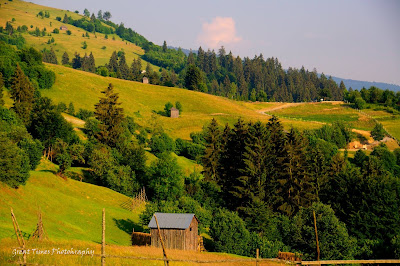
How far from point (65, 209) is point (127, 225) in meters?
8.35

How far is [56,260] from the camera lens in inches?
894

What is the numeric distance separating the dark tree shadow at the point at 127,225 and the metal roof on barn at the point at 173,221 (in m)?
6.26

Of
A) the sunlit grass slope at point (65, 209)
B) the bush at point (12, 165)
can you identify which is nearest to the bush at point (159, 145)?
the sunlit grass slope at point (65, 209)

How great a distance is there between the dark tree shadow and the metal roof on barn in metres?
6.26

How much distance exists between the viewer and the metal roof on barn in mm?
49125

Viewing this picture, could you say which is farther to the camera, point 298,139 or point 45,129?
point 45,129

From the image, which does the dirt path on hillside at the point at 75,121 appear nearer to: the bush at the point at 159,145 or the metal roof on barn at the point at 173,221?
the bush at the point at 159,145

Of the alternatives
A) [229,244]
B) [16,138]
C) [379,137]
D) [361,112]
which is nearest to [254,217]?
[229,244]

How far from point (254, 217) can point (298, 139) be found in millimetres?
19507

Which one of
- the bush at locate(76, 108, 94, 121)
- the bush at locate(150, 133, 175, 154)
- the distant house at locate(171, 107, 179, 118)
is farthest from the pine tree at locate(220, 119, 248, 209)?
the distant house at locate(171, 107, 179, 118)

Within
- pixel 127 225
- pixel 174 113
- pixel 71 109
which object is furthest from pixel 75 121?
pixel 127 225

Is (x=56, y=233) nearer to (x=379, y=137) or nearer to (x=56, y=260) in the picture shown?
(x=56, y=260)

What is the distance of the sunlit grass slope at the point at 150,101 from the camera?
134625 millimetres

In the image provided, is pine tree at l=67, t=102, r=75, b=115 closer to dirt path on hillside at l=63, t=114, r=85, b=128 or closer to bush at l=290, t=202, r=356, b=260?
dirt path on hillside at l=63, t=114, r=85, b=128
